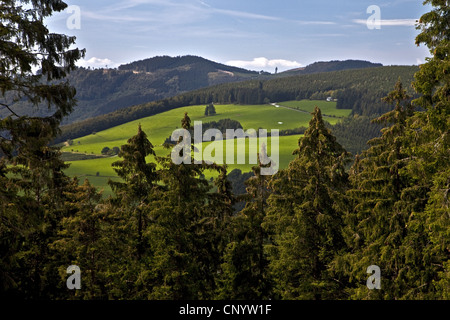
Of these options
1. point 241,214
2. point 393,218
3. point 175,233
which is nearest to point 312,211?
point 393,218

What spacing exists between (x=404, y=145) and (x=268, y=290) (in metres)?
12.2

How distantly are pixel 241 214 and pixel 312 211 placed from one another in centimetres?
560

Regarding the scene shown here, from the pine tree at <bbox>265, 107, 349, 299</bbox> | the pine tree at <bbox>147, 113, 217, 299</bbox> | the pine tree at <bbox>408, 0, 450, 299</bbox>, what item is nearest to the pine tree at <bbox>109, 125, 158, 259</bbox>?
the pine tree at <bbox>147, 113, 217, 299</bbox>

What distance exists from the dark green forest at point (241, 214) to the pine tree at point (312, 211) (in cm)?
7

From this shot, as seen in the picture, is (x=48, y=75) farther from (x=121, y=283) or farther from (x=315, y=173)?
(x=315, y=173)

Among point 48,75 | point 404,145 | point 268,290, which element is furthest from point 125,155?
point 404,145

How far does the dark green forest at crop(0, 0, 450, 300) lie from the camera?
11938mm

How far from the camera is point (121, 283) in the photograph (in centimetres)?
1905

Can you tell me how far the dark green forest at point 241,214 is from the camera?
11938 mm

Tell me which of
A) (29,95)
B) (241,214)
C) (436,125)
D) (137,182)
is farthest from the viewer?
(241,214)

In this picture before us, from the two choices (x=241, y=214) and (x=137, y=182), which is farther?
(x=241, y=214)

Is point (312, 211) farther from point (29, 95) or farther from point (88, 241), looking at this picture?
point (29, 95)

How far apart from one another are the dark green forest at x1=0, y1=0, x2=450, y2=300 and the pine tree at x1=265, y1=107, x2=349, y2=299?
0.22ft

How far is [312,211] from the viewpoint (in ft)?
61.3
